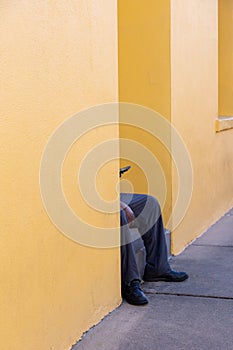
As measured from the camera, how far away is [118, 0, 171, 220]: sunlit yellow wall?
5.79 m

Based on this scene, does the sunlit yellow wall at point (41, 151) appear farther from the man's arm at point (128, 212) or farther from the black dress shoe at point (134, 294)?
the man's arm at point (128, 212)

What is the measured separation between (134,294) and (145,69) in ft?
7.11

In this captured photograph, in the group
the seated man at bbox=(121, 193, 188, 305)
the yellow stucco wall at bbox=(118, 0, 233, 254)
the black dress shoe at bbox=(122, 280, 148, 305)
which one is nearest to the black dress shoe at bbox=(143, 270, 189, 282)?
the seated man at bbox=(121, 193, 188, 305)

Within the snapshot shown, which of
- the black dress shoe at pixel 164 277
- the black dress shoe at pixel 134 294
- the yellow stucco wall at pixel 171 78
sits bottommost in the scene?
the black dress shoe at pixel 164 277

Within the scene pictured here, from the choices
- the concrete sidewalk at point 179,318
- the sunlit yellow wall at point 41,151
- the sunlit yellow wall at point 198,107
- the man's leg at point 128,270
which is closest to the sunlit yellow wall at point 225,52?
the sunlit yellow wall at point 198,107

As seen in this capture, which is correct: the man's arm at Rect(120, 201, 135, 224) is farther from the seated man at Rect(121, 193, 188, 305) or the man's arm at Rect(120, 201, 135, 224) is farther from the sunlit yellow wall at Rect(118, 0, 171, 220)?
the sunlit yellow wall at Rect(118, 0, 171, 220)

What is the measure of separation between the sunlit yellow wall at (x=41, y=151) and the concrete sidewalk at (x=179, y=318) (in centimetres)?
16

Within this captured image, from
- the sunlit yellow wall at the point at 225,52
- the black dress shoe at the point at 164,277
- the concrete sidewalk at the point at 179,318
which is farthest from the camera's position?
the sunlit yellow wall at the point at 225,52

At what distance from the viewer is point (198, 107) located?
22.1ft

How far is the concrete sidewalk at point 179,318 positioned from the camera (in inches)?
153

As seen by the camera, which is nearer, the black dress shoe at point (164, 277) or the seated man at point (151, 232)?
the seated man at point (151, 232)

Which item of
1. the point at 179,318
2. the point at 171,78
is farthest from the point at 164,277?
the point at 171,78

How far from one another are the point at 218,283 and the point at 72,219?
69.1 inches

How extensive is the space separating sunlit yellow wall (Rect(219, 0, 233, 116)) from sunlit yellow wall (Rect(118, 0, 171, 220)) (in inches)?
115
